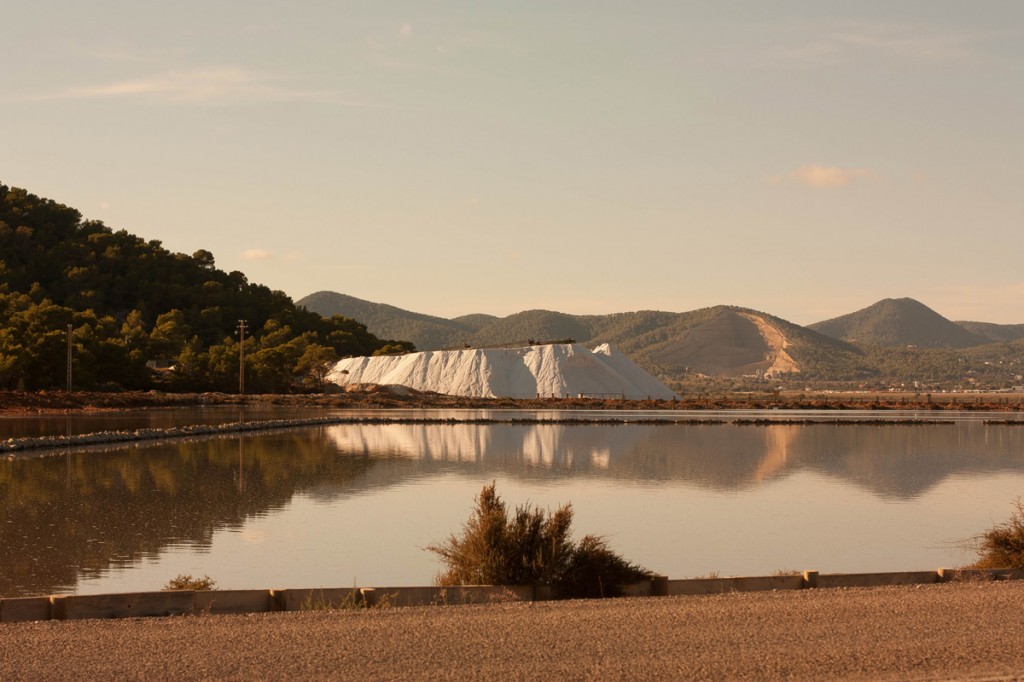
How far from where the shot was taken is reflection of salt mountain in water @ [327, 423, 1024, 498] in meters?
25.0

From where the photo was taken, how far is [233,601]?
371 inches

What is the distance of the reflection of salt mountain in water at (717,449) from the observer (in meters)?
25.0

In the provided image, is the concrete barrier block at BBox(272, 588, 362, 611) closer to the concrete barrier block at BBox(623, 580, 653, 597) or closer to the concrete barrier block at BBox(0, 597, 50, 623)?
the concrete barrier block at BBox(0, 597, 50, 623)

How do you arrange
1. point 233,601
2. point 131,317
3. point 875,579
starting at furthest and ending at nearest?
point 131,317 → point 875,579 → point 233,601

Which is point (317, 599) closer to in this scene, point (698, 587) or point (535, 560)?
point (535, 560)

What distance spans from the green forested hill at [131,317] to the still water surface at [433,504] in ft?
135

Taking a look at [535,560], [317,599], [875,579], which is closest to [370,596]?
[317,599]

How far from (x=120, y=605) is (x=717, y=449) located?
83.8ft

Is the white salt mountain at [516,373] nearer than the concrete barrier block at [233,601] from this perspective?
No

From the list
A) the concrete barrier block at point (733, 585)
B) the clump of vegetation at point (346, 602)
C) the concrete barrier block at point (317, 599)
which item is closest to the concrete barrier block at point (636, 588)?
the concrete barrier block at point (733, 585)

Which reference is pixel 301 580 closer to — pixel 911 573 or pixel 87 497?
pixel 911 573

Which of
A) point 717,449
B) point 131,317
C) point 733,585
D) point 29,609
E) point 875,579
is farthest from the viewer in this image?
point 131,317

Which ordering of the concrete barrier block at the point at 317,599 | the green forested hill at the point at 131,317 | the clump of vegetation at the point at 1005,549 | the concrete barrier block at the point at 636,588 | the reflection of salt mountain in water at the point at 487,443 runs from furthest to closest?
the green forested hill at the point at 131,317 < the reflection of salt mountain in water at the point at 487,443 < the clump of vegetation at the point at 1005,549 < the concrete barrier block at the point at 636,588 < the concrete barrier block at the point at 317,599

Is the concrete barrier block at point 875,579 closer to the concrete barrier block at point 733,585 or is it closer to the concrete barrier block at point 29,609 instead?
the concrete barrier block at point 733,585
